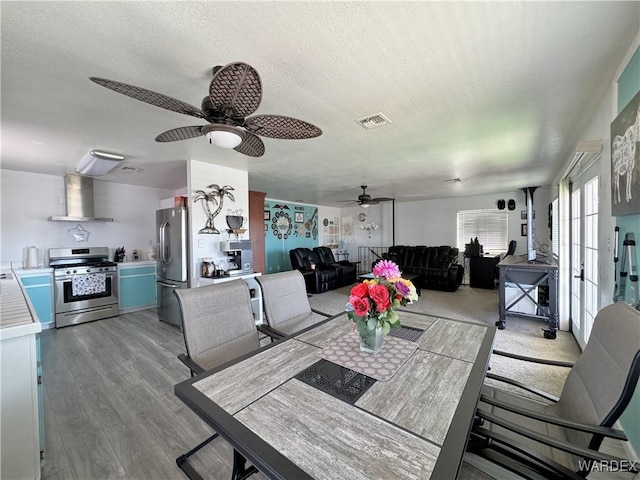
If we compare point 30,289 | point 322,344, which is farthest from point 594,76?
point 30,289

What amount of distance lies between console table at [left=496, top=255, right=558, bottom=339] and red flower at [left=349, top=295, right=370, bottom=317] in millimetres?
→ 3503

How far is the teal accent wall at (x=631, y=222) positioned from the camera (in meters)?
1.44

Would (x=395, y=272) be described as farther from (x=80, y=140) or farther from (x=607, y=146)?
(x=80, y=140)

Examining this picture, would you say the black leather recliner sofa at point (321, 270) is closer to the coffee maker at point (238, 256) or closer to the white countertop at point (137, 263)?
the coffee maker at point (238, 256)

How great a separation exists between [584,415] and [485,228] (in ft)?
23.3

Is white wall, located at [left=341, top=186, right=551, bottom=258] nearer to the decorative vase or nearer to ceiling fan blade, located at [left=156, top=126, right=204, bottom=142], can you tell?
the decorative vase

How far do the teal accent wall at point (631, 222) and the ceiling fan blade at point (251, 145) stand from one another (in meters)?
2.29

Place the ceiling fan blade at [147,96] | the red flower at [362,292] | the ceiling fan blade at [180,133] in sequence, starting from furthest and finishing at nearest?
the ceiling fan blade at [180,133], the red flower at [362,292], the ceiling fan blade at [147,96]

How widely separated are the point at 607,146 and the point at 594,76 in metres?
0.54

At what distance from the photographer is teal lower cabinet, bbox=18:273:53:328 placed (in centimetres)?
376

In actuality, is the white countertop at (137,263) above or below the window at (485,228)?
below

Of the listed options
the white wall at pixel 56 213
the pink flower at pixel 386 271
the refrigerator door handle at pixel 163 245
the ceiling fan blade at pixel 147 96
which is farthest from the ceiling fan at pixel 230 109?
the white wall at pixel 56 213

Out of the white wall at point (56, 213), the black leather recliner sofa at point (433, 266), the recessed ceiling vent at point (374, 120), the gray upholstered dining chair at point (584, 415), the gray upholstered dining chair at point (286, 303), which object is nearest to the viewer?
the gray upholstered dining chair at point (584, 415)

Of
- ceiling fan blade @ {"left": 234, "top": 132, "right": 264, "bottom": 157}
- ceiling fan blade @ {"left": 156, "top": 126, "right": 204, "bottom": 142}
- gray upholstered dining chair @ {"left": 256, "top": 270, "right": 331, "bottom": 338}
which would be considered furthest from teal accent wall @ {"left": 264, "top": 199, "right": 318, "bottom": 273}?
ceiling fan blade @ {"left": 156, "top": 126, "right": 204, "bottom": 142}
